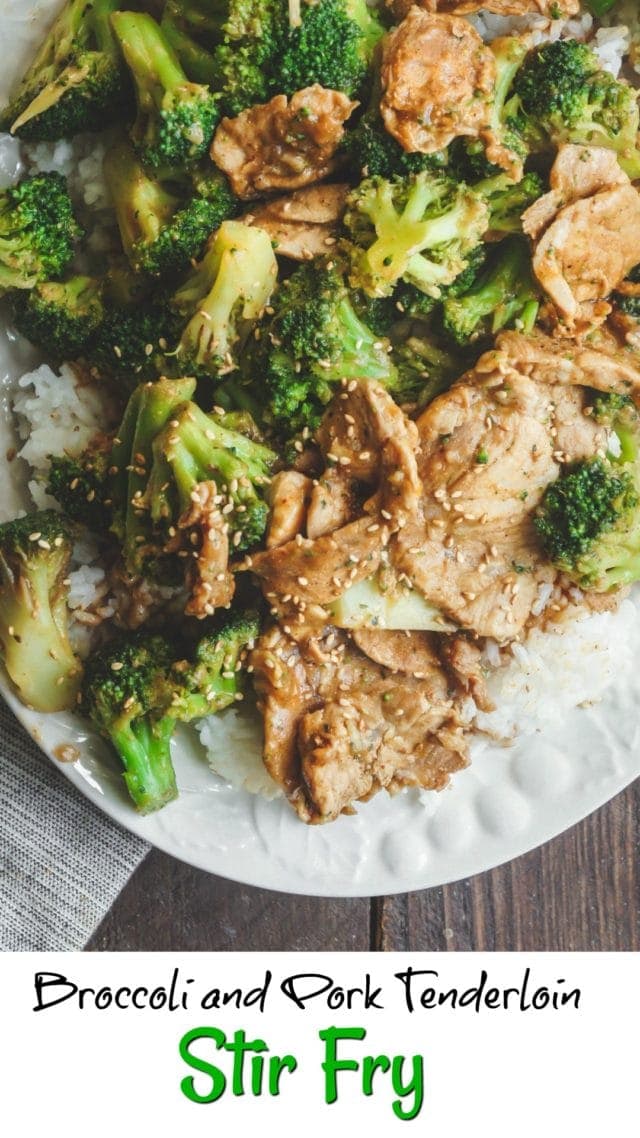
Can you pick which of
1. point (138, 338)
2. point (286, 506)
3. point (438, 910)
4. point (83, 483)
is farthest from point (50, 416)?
point (438, 910)

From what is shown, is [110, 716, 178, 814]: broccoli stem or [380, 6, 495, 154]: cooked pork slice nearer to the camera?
[380, 6, 495, 154]: cooked pork slice

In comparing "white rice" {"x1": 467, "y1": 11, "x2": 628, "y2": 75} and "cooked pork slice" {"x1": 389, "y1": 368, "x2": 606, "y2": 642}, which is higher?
"white rice" {"x1": 467, "y1": 11, "x2": 628, "y2": 75}

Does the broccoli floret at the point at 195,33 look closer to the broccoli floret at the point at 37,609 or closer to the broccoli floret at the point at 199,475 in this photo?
the broccoli floret at the point at 199,475

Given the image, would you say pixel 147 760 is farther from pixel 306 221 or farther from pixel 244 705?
pixel 306 221

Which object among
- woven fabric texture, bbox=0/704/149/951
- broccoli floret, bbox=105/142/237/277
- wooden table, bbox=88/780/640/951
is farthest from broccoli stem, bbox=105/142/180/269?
wooden table, bbox=88/780/640/951

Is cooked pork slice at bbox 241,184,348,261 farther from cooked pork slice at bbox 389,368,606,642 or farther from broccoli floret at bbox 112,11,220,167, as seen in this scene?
cooked pork slice at bbox 389,368,606,642
